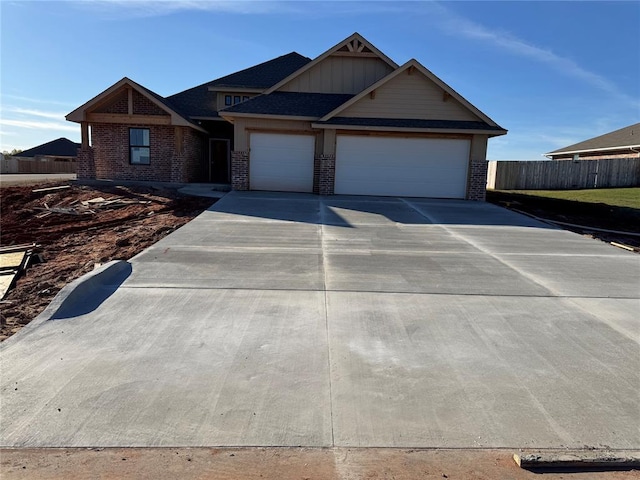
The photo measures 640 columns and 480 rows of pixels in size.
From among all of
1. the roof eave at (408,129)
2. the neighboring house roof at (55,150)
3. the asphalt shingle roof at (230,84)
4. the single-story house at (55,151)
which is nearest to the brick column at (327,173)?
the roof eave at (408,129)

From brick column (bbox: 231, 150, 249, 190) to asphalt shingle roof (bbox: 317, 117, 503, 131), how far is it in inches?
137

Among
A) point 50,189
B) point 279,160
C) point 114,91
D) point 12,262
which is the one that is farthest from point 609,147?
point 12,262

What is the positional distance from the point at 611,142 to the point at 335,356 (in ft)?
130

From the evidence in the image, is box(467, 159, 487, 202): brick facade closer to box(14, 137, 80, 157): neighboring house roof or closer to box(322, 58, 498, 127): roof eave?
box(322, 58, 498, 127): roof eave

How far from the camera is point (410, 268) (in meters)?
7.83

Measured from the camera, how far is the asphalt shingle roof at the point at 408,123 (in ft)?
58.3

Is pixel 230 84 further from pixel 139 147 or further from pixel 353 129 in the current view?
pixel 353 129

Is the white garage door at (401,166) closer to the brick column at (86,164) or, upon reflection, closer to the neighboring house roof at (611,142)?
the brick column at (86,164)

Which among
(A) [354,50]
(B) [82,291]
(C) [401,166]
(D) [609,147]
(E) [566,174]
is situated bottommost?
(B) [82,291]

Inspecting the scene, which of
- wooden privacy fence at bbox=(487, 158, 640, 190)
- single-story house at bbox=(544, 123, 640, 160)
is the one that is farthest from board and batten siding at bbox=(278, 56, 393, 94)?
single-story house at bbox=(544, 123, 640, 160)

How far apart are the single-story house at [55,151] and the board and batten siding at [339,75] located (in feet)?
160

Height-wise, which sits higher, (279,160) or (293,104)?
(293,104)

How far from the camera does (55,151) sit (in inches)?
2462

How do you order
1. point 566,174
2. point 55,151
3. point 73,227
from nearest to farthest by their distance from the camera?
point 73,227
point 566,174
point 55,151
